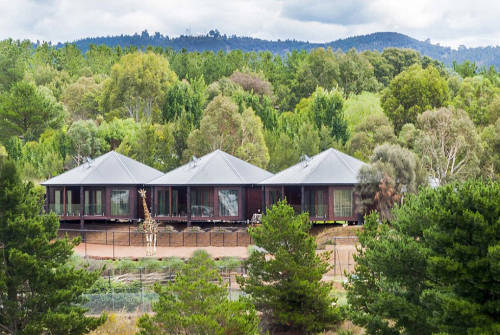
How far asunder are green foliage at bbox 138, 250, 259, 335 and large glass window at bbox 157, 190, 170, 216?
2800 centimetres

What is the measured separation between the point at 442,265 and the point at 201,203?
31.2m

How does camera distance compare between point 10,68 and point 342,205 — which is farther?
point 10,68

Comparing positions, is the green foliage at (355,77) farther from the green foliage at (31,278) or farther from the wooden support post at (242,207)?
the green foliage at (31,278)

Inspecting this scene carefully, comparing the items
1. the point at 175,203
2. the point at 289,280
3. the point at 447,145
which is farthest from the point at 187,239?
the point at 447,145

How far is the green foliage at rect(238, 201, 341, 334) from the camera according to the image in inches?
1096

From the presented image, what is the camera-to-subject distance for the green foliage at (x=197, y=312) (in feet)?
67.7

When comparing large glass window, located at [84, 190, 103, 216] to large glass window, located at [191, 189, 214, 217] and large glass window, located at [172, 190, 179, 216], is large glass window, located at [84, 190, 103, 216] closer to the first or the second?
large glass window, located at [172, 190, 179, 216]

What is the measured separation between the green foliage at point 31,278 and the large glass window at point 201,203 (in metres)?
23.3

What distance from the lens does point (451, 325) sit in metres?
18.5

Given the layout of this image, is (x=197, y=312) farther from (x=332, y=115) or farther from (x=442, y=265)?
(x=332, y=115)

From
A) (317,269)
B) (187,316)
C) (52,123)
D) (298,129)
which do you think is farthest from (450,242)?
(52,123)

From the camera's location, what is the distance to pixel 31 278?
959 inches

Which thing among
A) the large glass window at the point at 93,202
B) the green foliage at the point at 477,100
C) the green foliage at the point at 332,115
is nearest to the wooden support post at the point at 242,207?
the large glass window at the point at 93,202

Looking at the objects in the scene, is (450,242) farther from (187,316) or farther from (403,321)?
(187,316)
